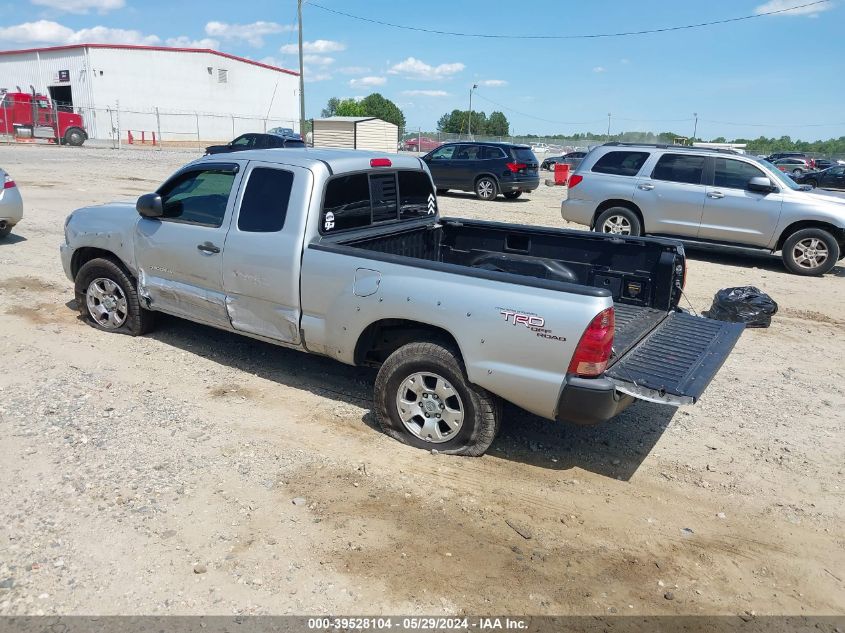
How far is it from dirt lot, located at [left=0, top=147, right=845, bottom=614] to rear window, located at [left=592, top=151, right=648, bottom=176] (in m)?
6.15

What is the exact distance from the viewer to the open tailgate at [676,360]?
3715 millimetres

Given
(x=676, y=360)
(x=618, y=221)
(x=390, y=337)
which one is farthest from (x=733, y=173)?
(x=390, y=337)

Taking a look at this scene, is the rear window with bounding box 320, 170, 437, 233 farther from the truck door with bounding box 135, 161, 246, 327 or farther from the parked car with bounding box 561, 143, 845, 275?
the parked car with bounding box 561, 143, 845, 275

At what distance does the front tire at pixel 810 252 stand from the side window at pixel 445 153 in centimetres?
1119

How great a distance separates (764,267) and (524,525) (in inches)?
371

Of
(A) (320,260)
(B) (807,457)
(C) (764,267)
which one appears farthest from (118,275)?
(C) (764,267)

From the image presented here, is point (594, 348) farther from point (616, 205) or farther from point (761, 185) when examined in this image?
point (616, 205)

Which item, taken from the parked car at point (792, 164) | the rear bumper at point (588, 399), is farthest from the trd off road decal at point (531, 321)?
the parked car at point (792, 164)

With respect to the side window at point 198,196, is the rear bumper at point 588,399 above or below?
below

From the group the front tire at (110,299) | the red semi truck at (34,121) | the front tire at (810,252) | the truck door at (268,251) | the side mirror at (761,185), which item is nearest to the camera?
the truck door at (268,251)

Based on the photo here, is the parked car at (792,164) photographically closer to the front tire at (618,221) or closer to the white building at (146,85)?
the front tire at (618,221)

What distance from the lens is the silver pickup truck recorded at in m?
3.79

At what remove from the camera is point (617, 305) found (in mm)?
5332

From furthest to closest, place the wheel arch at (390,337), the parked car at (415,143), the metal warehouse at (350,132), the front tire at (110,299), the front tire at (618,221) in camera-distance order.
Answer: the parked car at (415,143), the metal warehouse at (350,132), the front tire at (618,221), the front tire at (110,299), the wheel arch at (390,337)
